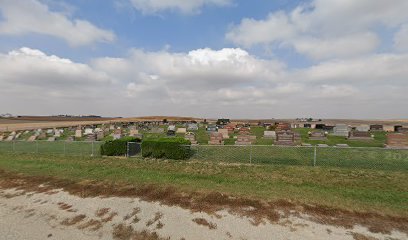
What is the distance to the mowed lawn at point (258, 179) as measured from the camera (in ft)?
27.5

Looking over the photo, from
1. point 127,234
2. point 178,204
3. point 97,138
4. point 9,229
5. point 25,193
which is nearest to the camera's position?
point 127,234

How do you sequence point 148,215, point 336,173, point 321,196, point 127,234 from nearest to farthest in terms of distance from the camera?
point 127,234 < point 148,215 < point 321,196 < point 336,173

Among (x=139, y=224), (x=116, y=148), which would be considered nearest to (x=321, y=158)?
(x=139, y=224)

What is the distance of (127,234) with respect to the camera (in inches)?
245

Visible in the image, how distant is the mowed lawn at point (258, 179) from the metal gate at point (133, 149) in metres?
1.73

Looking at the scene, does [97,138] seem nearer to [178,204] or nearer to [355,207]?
[178,204]

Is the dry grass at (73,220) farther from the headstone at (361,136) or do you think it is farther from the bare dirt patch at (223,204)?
the headstone at (361,136)

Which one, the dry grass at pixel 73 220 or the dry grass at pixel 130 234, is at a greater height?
the dry grass at pixel 130 234

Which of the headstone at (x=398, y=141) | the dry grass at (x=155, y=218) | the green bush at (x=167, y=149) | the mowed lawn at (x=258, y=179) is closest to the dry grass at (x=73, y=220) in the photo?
the dry grass at (x=155, y=218)

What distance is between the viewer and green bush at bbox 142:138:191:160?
16.3 meters

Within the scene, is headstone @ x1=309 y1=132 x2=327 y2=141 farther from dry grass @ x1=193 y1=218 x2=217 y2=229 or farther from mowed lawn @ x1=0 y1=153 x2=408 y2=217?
dry grass @ x1=193 y1=218 x2=217 y2=229

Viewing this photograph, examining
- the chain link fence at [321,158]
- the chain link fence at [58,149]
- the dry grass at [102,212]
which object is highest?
the chain link fence at [321,158]

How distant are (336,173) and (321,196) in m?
3.98

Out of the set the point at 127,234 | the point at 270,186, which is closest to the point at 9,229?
the point at 127,234
